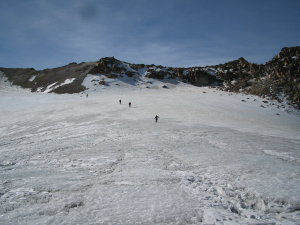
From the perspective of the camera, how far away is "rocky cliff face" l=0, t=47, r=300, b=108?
41.9m

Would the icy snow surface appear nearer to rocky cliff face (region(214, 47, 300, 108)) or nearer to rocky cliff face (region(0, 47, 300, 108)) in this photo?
rocky cliff face (region(214, 47, 300, 108))

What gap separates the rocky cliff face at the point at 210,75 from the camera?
41.9 meters

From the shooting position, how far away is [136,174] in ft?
21.6

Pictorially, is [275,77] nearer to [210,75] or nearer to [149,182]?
[210,75]

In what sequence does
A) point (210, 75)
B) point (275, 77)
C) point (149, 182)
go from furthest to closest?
point (210, 75) < point (275, 77) < point (149, 182)

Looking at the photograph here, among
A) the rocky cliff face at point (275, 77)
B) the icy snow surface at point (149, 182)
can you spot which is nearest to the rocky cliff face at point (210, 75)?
the rocky cliff face at point (275, 77)

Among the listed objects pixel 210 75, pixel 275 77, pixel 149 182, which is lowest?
pixel 149 182

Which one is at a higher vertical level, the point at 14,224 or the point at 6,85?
the point at 6,85

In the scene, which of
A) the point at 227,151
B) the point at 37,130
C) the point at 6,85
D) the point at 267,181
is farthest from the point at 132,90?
the point at 6,85

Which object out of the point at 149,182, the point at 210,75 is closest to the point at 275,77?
the point at 210,75

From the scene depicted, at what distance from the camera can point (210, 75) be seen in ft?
212

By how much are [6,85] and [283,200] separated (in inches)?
3508

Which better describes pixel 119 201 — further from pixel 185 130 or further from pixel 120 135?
pixel 185 130

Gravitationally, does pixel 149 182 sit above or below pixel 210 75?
below
